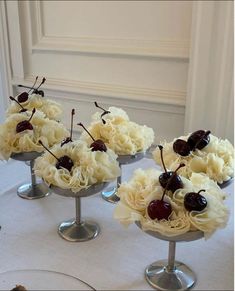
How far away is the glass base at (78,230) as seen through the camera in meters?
0.69

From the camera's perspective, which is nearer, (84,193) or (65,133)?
(84,193)

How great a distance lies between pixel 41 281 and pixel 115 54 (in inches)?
45.1

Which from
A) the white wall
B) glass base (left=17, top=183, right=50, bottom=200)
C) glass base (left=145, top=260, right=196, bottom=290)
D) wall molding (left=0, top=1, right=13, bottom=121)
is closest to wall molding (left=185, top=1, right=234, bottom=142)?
the white wall

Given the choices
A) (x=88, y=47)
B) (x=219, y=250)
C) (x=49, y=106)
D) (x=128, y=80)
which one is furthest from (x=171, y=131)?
(x=219, y=250)

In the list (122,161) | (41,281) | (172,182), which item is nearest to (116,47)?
(122,161)

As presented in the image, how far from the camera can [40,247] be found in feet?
2.19

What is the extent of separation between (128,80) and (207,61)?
0.37 meters

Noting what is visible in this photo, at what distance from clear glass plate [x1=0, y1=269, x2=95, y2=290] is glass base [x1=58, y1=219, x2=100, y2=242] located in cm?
Answer: 19

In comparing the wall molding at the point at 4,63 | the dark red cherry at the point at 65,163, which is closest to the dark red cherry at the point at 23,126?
the dark red cherry at the point at 65,163

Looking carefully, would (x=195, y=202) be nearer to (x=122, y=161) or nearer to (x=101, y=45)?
(x=122, y=161)

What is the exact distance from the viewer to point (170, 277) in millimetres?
589

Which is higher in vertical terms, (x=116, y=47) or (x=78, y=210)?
(x=116, y=47)

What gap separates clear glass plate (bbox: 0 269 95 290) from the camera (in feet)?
1.56

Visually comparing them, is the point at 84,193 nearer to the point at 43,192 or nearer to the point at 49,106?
the point at 43,192
